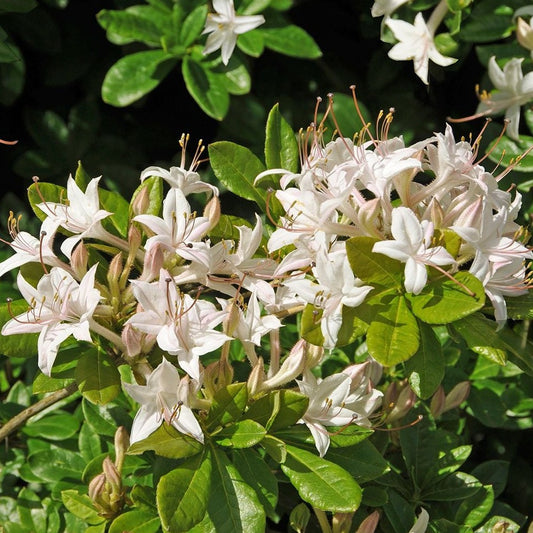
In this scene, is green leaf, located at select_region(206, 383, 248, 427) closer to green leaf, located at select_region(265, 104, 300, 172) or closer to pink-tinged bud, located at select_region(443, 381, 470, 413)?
green leaf, located at select_region(265, 104, 300, 172)

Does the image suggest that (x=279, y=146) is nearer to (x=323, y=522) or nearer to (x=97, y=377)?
(x=97, y=377)

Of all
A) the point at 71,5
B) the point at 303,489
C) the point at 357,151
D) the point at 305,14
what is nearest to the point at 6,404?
the point at 303,489

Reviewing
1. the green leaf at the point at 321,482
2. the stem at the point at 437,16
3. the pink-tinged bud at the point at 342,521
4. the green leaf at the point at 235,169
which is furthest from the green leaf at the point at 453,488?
the stem at the point at 437,16

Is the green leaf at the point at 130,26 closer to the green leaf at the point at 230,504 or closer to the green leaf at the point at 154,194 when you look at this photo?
the green leaf at the point at 154,194

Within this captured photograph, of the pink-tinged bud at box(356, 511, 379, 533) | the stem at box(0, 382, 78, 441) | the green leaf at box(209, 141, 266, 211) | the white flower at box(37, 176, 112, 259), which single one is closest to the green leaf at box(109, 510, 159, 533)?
the stem at box(0, 382, 78, 441)

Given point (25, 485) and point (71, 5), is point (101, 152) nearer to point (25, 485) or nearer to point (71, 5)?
point (71, 5)

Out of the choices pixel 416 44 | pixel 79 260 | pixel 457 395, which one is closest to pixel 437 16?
pixel 416 44

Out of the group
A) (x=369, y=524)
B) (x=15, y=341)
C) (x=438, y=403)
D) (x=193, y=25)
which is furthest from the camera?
(x=193, y=25)
